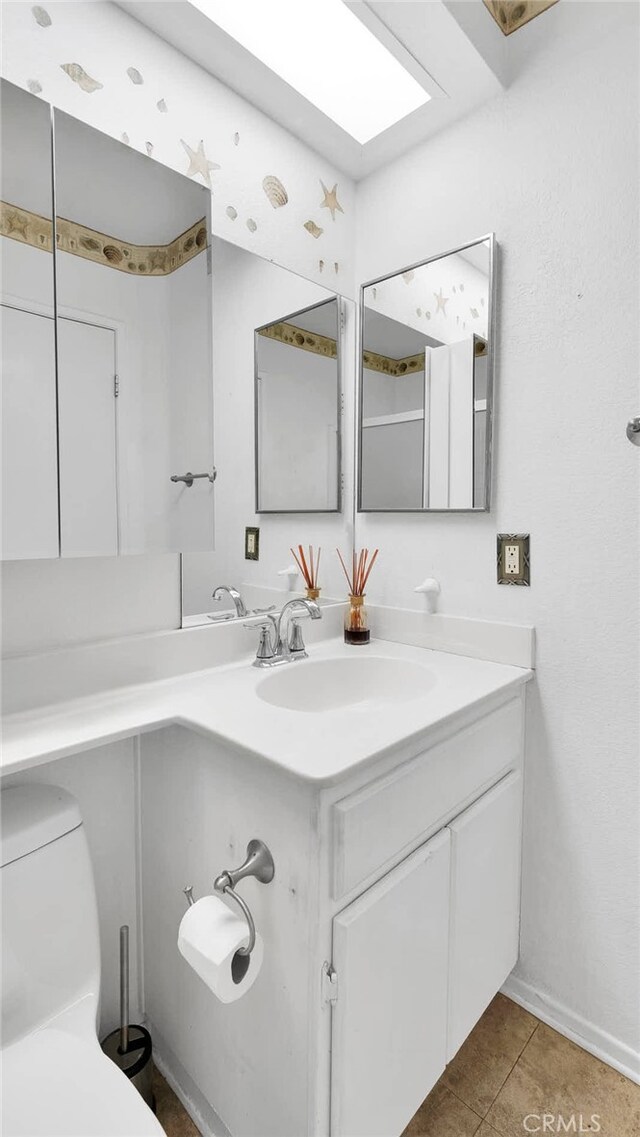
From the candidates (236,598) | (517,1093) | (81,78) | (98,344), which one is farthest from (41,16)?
(517,1093)

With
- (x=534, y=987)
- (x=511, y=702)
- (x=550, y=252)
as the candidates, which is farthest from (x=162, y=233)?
(x=534, y=987)

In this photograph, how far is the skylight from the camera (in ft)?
3.80

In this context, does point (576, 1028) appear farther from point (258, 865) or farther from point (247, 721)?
point (247, 721)

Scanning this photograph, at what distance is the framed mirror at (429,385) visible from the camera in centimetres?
133

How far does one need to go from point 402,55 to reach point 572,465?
1002 millimetres

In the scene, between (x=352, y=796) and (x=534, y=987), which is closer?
(x=352, y=796)

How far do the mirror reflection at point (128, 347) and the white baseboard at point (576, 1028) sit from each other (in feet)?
4.39

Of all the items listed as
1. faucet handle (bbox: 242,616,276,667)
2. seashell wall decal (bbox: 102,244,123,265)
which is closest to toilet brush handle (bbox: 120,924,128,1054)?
faucet handle (bbox: 242,616,276,667)

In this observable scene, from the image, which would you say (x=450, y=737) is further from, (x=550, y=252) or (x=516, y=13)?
(x=516, y=13)

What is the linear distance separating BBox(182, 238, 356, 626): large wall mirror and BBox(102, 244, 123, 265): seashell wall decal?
10.0 inches

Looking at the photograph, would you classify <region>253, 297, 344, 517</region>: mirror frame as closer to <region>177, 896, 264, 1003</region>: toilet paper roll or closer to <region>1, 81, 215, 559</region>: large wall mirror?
<region>1, 81, 215, 559</region>: large wall mirror

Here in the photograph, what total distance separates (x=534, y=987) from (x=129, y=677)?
1.23 m

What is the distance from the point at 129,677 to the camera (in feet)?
3.55

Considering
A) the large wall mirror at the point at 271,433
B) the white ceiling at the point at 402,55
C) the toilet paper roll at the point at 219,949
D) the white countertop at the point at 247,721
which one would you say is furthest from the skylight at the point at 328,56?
the toilet paper roll at the point at 219,949
